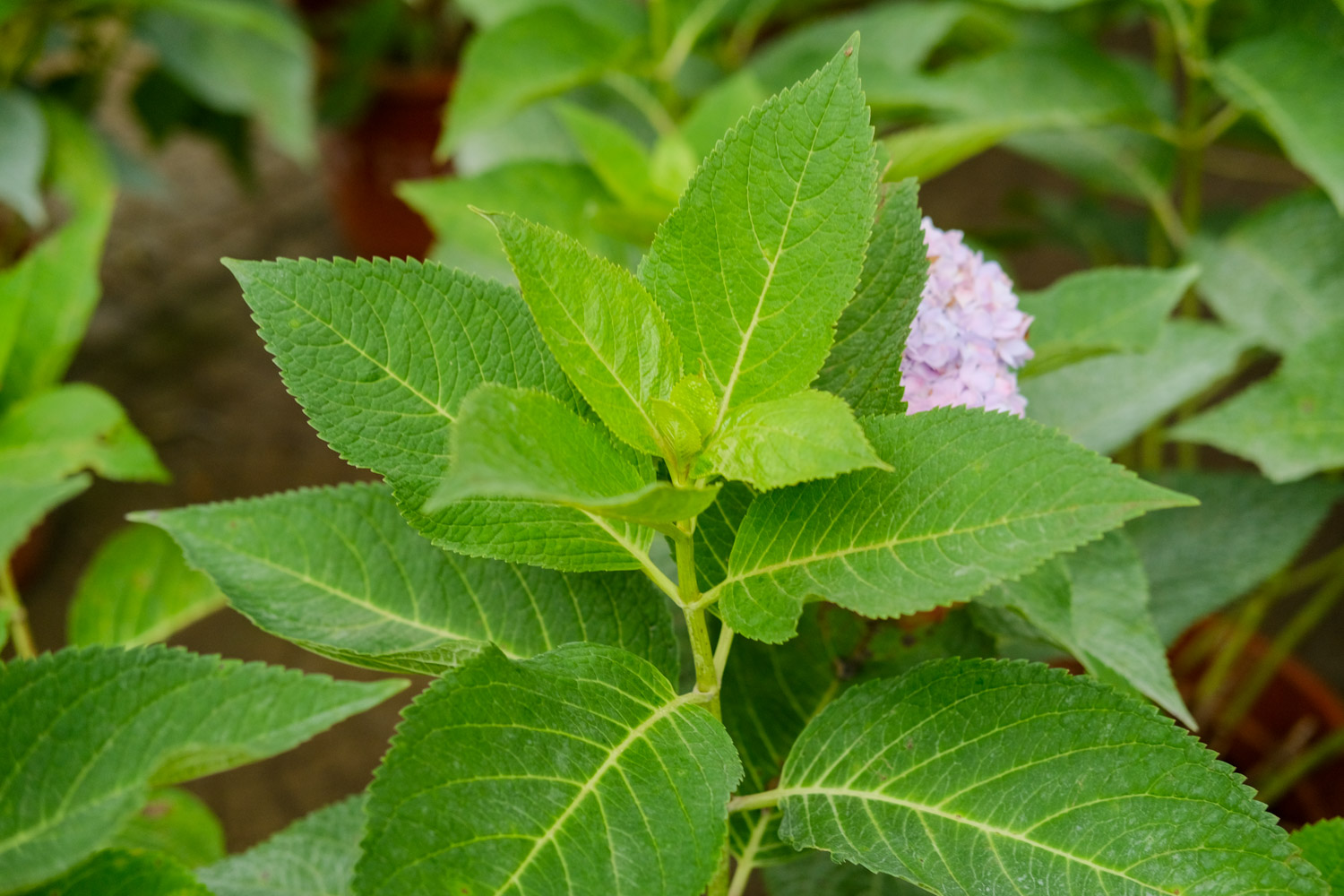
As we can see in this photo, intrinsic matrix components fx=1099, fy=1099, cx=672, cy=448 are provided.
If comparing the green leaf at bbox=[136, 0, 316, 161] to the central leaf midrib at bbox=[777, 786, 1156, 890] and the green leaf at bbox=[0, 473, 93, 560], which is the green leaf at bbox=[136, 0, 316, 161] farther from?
the central leaf midrib at bbox=[777, 786, 1156, 890]

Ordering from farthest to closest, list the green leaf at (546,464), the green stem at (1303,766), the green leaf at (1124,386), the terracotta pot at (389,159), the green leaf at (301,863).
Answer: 1. the terracotta pot at (389,159)
2. the green stem at (1303,766)
3. the green leaf at (1124,386)
4. the green leaf at (301,863)
5. the green leaf at (546,464)

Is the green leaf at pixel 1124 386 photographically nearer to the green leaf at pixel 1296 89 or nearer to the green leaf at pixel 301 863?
the green leaf at pixel 1296 89

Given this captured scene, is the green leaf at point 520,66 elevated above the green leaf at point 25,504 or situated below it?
above

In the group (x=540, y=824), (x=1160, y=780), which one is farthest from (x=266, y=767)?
(x=1160, y=780)

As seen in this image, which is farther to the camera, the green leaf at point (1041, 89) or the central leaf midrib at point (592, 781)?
the green leaf at point (1041, 89)

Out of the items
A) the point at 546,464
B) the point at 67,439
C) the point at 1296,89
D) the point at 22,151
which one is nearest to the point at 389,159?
the point at 22,151

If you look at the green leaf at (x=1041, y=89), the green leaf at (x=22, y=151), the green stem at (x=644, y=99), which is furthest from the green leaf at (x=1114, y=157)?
the green leaf at (x=22, y=151)

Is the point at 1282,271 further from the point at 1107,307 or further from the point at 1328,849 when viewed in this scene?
the point at 1328,849
